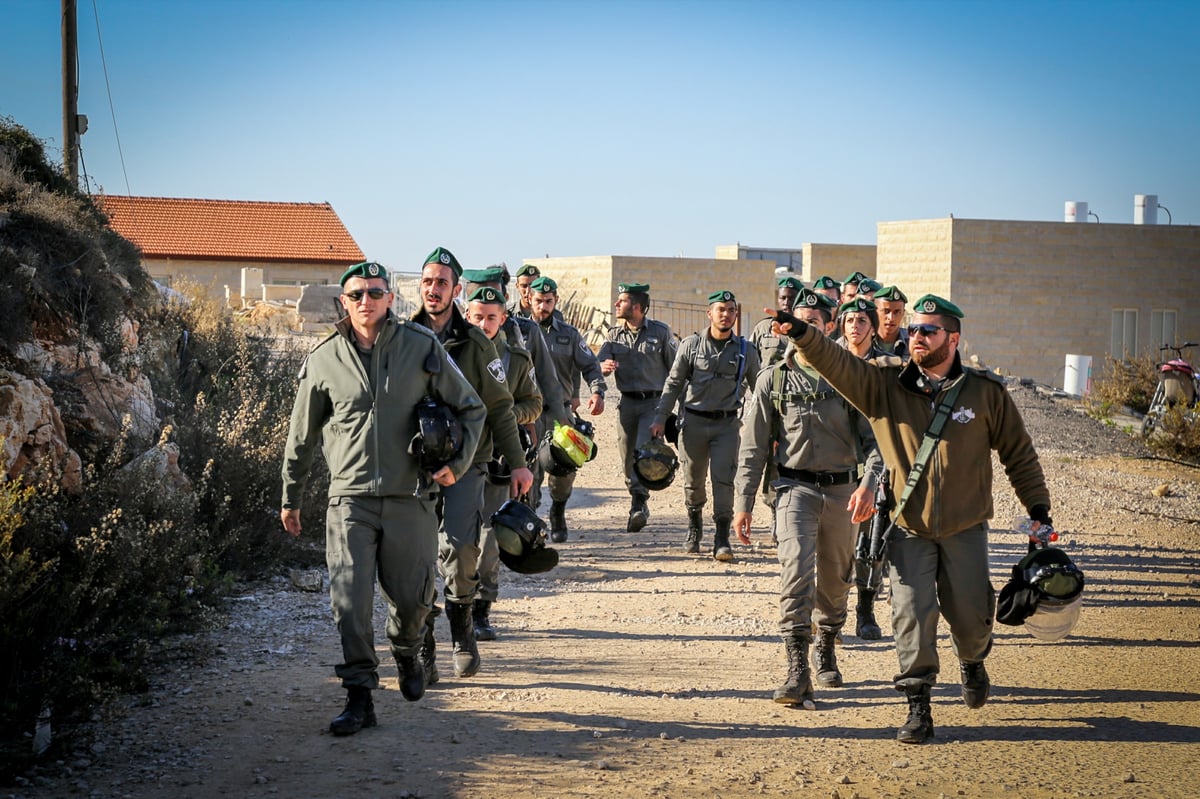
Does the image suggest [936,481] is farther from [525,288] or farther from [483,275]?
[525,288]

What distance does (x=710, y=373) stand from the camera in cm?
1220

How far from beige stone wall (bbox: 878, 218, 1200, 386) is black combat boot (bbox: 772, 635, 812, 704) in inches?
1226

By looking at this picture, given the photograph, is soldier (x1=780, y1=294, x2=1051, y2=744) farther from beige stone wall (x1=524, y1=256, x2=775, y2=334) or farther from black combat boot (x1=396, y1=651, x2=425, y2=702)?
beige stone wall (x1=524, y1=256, x2=775, y2=334)

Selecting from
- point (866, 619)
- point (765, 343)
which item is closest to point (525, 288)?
point (765, 343)

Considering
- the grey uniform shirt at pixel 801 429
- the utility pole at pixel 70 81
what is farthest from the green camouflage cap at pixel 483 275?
the utility pole at pixel 70 81

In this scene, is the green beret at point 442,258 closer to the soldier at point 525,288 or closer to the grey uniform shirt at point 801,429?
the grey uniform shirt at point 801,429

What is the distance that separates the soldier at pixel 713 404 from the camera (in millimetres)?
12141

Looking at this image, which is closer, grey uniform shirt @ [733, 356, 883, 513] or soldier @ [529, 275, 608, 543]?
grey uniform shirt @ [733, 356, 883, 513]

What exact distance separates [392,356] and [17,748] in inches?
97.5

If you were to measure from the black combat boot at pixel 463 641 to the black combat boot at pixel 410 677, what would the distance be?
926 mm

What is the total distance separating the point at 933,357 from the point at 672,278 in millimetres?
34547

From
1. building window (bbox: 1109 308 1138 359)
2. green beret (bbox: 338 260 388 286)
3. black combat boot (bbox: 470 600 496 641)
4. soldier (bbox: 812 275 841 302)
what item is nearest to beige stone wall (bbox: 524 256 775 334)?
building window (bbox: 1109 308 1138 359)

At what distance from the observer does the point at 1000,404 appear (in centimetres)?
660

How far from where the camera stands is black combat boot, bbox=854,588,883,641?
903 cm
